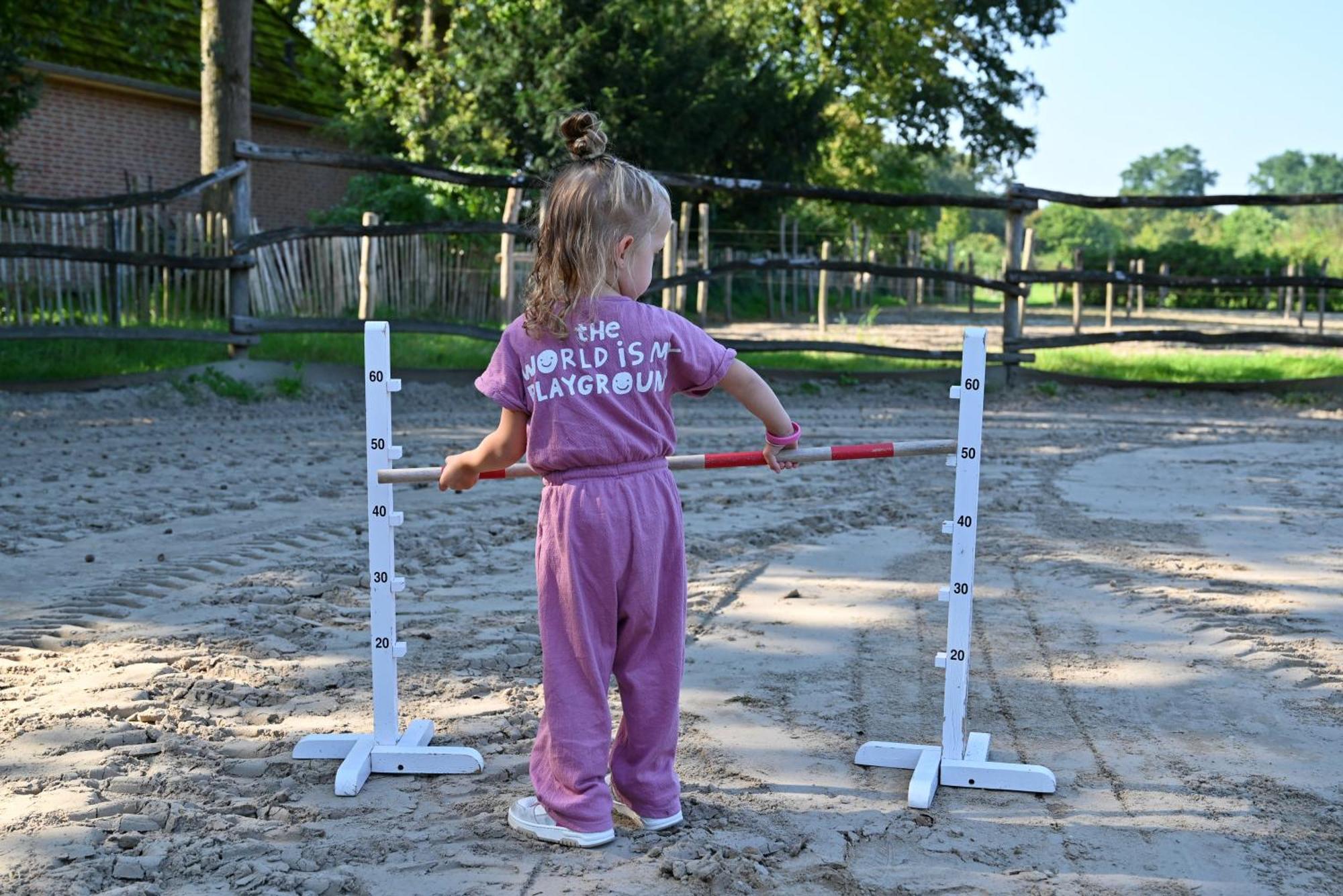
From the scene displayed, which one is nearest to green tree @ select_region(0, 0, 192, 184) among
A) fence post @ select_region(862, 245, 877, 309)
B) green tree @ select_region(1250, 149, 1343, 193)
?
fence post @ select_region(862, 245, 877, 309)

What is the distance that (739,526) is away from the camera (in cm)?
662

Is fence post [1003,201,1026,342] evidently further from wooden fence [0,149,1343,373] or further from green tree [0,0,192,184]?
green tree [0,0,192,184]

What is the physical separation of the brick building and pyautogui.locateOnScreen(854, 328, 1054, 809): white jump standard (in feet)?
48.6

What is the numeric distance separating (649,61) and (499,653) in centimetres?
2115

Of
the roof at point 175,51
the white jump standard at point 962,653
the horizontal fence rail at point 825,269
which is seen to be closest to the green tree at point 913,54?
the roof at point 175,51

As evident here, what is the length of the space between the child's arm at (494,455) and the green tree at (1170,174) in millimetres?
170293

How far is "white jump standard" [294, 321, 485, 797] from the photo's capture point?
3521 mm

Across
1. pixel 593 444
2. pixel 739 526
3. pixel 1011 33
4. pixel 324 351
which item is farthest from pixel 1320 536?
pixel 1011 33

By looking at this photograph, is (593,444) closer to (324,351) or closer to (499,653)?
(499,653)

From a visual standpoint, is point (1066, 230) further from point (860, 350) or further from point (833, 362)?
point (860, 350)

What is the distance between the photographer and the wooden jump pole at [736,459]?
3232 mm

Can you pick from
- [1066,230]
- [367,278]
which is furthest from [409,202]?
[1066,230]

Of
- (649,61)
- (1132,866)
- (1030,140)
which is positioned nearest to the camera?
(1132,866)

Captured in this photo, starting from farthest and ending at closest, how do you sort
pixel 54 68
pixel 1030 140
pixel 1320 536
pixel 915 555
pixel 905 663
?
pixel 1030 140, pixel 54 68, pixel 1320 536, pixel 915 555, pixel 905 663
